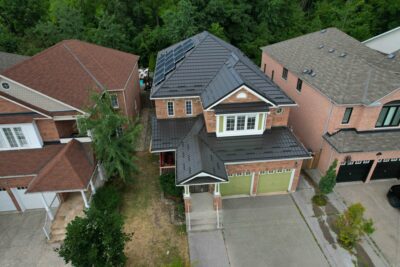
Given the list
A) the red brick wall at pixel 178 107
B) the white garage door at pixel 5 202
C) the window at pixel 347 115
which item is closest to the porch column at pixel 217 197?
the red brick wall at pixel 178 107

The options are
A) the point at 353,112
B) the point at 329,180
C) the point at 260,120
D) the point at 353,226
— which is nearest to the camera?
the point at 353,226

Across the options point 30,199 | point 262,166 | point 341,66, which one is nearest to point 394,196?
point 262,166

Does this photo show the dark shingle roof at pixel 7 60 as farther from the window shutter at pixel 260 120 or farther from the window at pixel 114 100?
the window shutter at pixel 260 120

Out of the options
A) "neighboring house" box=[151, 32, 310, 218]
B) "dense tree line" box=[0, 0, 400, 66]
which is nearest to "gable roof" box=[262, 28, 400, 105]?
"neighboring house" box=[151, 32, 310, 218]

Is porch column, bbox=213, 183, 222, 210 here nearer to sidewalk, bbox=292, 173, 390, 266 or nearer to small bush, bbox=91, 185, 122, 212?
sidewalk, bbox=292, 173, 390, 266

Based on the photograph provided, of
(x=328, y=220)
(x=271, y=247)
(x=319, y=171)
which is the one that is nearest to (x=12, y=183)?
(x=271, y=247)

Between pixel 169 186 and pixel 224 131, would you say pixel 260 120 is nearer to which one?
pixel 224 131
